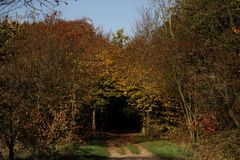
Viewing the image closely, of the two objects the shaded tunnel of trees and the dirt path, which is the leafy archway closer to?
the shaded tunnel of trees

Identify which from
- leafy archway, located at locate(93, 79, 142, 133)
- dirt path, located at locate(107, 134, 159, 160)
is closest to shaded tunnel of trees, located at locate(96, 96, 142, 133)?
leafy archway, located at locate(93, 79, 142, 133)

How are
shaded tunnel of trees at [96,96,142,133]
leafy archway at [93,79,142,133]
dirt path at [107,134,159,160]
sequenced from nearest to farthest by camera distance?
dirt path at [107,134,159,160] < leafy archway at [93,79,142,133] < shaded tunnel of trees at [96,96,142,133]

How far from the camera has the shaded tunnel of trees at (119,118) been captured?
201ft

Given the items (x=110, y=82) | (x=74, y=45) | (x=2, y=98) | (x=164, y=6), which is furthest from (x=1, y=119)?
(x=110, y=82)

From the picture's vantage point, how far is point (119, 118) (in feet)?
231

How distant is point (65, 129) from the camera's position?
837 inches

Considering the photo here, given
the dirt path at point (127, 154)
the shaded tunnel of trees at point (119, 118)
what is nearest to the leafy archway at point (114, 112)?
the shaded tunnel of trees at point (119, 118)

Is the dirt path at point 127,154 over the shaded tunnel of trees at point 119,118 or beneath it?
beneath

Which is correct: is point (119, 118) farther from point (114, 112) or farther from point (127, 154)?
point (127, 154)

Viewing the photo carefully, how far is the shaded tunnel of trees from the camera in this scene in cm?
6112

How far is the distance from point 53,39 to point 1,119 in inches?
575

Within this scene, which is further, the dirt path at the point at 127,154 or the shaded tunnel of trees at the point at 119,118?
the shaded tunnel of trees at the point at 119,118

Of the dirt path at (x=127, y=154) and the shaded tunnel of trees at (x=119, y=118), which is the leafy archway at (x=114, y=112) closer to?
the shaded tunnel of trees at (x=119, y=118)

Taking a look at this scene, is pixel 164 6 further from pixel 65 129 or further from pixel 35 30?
pixel 65 129
